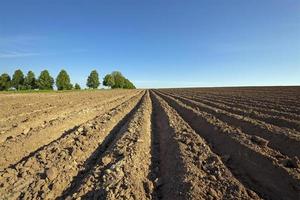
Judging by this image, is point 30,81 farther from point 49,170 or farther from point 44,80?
point 49,170

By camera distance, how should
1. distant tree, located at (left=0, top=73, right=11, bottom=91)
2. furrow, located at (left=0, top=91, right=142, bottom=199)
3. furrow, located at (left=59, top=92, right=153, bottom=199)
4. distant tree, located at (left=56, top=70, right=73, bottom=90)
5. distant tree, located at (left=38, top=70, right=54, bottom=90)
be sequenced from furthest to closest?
distant tree, located at (left=56, top=70, right=73, bottom=90), distant tree, located at (left=38, top=70, right=54, bottom=90), distant tree, located at (left=0, top=73, right=11, bottom=91), furrow, located at (left=0, top=91, right=142, bottom=199), furrow, located at (left=59, top=92, right=153, bottom=199)

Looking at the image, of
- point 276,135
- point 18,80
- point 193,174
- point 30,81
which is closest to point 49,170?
point 193,174

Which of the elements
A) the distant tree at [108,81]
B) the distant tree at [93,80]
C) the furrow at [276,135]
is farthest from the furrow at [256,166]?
the distant tree at [108,81]

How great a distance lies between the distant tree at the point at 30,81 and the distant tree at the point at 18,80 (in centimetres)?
102

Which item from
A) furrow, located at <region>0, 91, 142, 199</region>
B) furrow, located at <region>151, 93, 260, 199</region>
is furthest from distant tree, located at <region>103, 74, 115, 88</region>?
Result: furrow, located at <region>151, 93, 260, 199</region>

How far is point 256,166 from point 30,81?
7860 cm

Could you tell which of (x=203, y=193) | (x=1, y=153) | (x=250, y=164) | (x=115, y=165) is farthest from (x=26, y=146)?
(x=250, y=164)

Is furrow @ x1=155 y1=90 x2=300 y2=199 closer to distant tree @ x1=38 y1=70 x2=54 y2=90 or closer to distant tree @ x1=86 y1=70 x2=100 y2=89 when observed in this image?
distant tree @ x1=38 y1=70 x2=54 y2=90

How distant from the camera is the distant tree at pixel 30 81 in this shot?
76375mm

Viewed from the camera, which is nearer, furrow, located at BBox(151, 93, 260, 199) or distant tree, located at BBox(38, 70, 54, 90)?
furrow, located at BBox(151, 93, 260, 199)

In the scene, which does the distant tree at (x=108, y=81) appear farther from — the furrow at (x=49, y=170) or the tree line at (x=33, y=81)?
the furrow at (x=49, y=170)

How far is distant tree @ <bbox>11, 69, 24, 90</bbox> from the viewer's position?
74688mm

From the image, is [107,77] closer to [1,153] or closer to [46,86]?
[46,86]

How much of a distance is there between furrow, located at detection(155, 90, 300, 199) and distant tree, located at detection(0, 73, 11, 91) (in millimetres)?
73497
